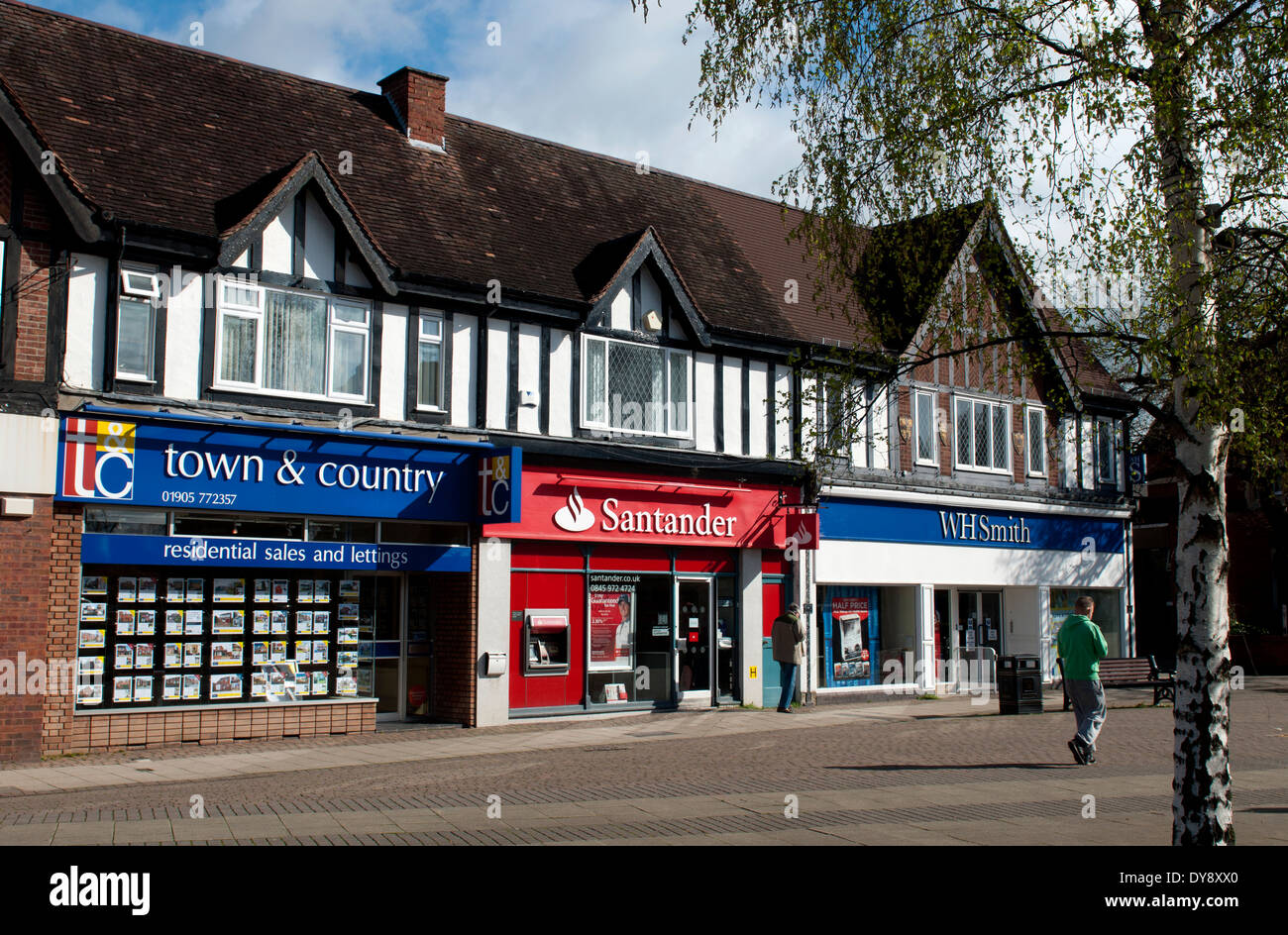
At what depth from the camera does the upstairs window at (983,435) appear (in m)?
27.3

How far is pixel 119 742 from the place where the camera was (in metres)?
15.8

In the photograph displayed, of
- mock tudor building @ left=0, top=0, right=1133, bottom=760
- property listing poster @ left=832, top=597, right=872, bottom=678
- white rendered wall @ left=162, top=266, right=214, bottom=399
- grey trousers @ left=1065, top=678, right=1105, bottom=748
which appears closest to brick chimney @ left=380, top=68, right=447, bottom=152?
mock tudor building @ left=0, top=0, right=1133, bottom=760

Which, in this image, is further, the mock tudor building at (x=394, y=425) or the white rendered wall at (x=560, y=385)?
the white rendered wall at (x=560, y=385)

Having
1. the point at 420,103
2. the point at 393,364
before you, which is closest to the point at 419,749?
the point at 393,364

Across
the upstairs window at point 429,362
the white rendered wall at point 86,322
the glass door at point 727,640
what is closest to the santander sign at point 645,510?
the glass door at point 727,640

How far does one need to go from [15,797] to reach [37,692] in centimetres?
296

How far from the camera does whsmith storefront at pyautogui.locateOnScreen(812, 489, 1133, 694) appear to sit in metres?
24.8

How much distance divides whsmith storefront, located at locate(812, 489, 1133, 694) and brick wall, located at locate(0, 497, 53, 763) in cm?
1398

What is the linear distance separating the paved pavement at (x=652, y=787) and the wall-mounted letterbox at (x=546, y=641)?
1024 millimetres

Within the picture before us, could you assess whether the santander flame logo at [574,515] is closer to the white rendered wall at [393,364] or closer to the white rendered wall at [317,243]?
the white rendered wall at [393,364]

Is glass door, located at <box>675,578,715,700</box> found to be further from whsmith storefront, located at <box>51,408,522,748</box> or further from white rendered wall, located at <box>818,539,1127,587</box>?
whsmith storefront, located at <box>51,408,522,748</box>
